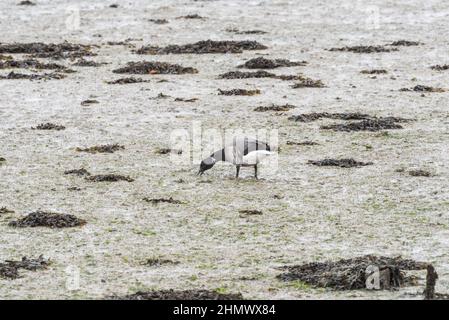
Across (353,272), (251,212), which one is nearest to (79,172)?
(251,212)

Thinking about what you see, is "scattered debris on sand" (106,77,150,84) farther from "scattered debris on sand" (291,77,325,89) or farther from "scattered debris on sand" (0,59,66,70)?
"scattered debris on sand" (291,77,325,89)

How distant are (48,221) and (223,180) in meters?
5.64

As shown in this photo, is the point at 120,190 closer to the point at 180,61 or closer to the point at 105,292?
the point at 105,292

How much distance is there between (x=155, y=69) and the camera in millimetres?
43438

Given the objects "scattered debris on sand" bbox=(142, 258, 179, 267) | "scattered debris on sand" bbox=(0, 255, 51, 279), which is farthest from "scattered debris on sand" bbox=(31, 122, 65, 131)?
"scattered debris on sand" bbox=(142, 258, 179, 267)

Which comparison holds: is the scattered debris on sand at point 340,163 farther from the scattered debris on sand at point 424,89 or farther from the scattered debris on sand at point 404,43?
the scattered debris on sand at point 404,43

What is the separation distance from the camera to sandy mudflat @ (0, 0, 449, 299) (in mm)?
18484

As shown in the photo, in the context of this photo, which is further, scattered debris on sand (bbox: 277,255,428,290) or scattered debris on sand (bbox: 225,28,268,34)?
scattered debris on sand (bbox: 225,28,268,34)

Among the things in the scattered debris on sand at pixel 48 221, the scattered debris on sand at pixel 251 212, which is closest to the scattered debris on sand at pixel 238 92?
the scattered debris on sand at pixel 251 212

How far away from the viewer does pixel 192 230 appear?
2103 cm

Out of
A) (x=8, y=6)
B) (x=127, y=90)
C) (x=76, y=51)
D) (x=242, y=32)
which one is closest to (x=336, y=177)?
(x=127, y=90)

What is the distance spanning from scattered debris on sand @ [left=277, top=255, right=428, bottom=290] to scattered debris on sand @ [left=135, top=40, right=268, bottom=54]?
1215 inches

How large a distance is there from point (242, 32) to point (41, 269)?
37.8 meters

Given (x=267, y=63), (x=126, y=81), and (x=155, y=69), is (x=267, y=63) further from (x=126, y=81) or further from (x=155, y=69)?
(x=126, y=81)
